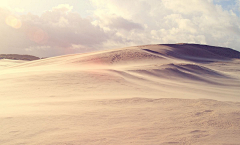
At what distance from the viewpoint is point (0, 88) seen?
6875mm

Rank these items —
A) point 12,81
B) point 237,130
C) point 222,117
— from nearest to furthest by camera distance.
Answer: point 237,130, point 222,117, point 12,81

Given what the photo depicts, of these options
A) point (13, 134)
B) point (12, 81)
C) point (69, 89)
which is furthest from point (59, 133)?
point (12, 81)

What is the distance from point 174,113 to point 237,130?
1.16m

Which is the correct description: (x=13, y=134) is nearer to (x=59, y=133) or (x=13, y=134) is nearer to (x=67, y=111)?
(x=59, y=133)

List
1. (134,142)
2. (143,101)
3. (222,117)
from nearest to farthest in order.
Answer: (134,142) < (222,117) < (143,101)

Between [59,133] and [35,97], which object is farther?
[35,97]

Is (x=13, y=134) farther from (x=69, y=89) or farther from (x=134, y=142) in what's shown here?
(x=69, y=89)

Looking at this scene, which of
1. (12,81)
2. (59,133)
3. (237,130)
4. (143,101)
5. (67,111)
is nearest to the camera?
(59,133)

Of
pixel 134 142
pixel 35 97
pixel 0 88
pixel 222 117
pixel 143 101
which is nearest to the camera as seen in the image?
pixel 134 142

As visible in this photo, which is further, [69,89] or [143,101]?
[69,89]

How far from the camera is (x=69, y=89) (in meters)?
6.91

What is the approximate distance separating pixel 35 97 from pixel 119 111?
9.68ft

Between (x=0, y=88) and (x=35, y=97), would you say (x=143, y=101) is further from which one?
(x=0, y=88)

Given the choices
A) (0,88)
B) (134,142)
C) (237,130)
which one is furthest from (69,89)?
(237,130)
